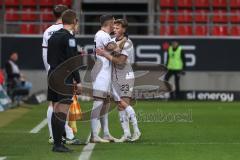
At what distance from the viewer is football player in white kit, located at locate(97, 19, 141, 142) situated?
13.1 m

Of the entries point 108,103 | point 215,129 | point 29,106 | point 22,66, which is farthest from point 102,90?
point 22,66

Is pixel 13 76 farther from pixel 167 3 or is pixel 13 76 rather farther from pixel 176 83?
pixel 167 3

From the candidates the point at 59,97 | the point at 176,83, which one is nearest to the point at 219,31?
the point at 176,83

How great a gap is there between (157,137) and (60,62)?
3075 millimetres

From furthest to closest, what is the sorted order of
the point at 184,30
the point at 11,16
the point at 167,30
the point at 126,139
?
the point at 11,16
the point at 184,30
the point at 167,30
the point at 126,139

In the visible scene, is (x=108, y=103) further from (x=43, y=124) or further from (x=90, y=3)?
(x=90, y=3)

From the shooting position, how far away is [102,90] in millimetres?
12594

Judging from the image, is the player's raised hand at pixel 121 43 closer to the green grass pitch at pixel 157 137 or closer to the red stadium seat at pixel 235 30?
the green grass pitch at pixel 157 137

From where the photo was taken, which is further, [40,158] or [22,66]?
[22,66]

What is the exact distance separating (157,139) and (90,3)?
17.6 meters

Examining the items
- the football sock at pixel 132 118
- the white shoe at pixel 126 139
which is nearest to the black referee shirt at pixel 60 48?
the football sock at pixel 132 118

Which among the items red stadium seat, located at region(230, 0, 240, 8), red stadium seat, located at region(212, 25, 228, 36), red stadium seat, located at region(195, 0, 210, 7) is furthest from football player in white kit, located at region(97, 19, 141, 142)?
red stadium seat, located at region(230, 0, 240, 8)

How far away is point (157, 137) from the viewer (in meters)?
13.7

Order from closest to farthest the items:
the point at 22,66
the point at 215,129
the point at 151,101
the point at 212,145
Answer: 1. the point at 212,145
2. the point at 215,129
3. the point at 151,101
4. the point at 22,66
